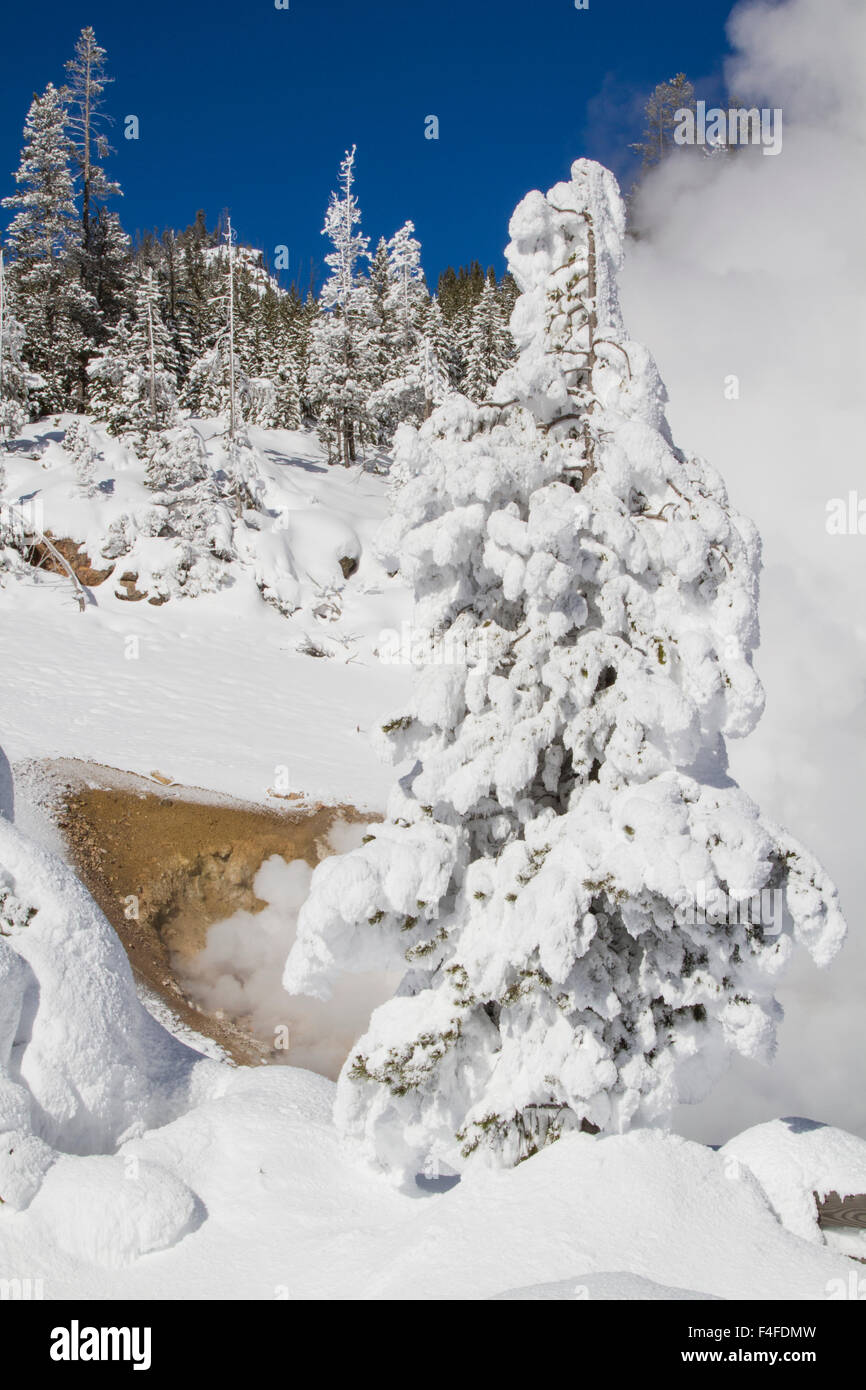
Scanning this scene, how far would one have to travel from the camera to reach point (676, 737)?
785 cm

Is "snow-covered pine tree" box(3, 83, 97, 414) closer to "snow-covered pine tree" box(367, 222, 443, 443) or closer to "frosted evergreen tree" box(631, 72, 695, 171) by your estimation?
"snow-covered pine tree" box(367, 222, 443, 443)

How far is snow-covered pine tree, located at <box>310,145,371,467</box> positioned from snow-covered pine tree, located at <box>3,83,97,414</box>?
13.7 m

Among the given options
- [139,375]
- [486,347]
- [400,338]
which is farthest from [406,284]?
[139,375]

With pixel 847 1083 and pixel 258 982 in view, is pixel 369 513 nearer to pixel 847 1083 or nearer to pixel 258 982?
pixel 258 982

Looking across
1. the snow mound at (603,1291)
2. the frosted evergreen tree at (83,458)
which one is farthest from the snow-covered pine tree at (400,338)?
the snow mound at (603,1291)

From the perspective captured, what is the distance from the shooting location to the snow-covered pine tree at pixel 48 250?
5219 cm

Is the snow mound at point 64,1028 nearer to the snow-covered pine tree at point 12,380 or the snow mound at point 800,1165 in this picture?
the snow mound at point 800,1165

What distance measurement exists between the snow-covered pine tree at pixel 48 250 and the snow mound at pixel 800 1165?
5274 cm

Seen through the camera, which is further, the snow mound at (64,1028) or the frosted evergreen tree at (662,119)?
the frosted evergreen tree at (662,119)

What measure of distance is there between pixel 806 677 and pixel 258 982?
11.2 metres

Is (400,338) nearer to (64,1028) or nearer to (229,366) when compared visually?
(229,366)

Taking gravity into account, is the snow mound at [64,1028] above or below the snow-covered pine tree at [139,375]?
below

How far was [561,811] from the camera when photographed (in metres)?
9.12

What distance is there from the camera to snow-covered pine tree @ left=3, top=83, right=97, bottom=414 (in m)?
52.2
